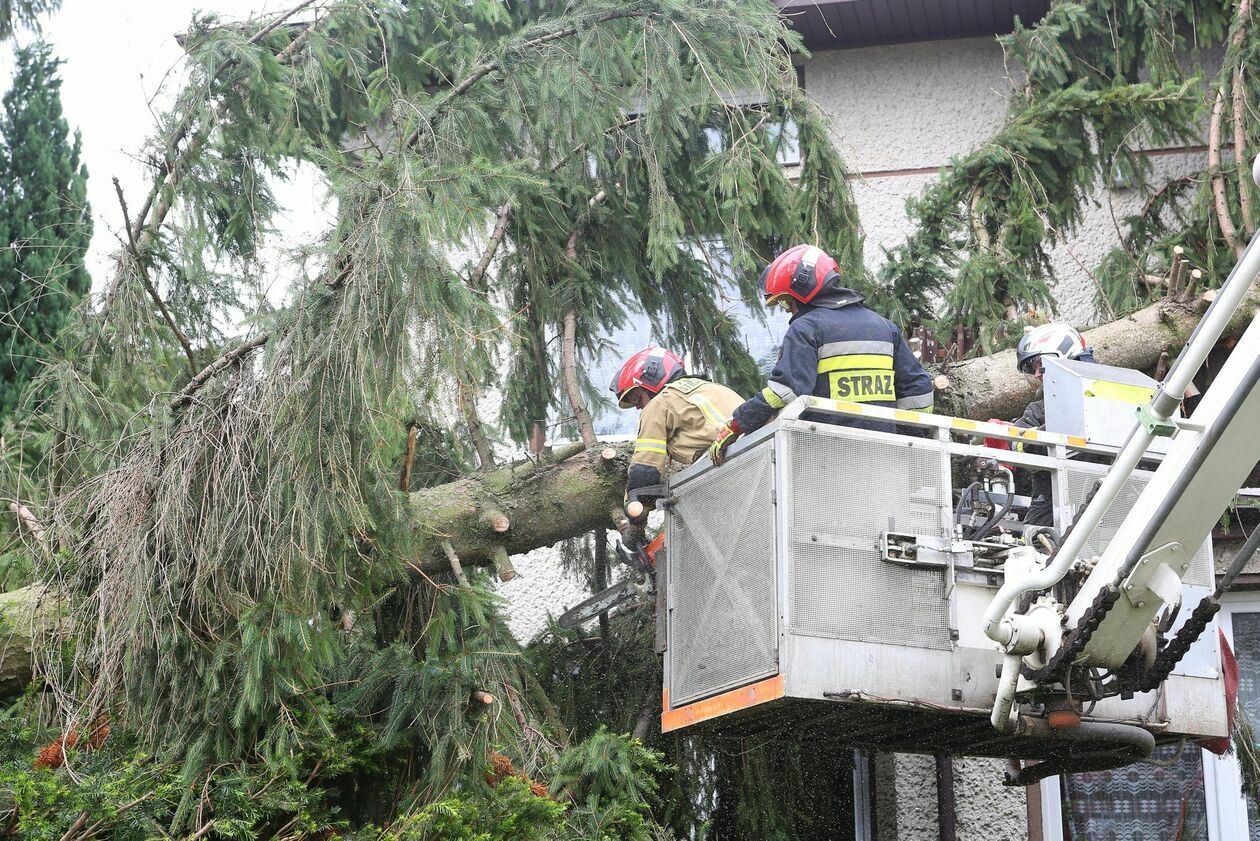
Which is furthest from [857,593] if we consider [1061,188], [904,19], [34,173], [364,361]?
[34,173]

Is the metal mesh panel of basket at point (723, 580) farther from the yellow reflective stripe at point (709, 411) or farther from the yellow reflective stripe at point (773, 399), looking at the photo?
the yellow reflective stripe at point (709, 411)

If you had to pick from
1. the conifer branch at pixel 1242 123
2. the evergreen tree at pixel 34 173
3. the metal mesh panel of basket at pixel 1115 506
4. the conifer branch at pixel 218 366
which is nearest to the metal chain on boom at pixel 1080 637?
the metal mesh panel of basket at pixel 1115 506

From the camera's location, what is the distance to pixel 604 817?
18.9 feet

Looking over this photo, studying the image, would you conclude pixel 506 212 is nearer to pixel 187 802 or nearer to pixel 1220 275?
pixel 187 802

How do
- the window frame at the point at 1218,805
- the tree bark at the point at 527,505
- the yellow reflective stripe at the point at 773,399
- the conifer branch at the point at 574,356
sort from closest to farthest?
the yellow reflective stripe at the point at 773,399, the tree bark at the point at 527,505, the conifer branch at the point at 574,356, the window frame at the point at 1218,805

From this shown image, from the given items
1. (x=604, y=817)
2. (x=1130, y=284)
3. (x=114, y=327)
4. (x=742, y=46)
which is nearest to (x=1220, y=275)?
(x=1130, y=284)

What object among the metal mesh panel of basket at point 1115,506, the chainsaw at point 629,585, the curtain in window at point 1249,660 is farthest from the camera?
the curtain in window at point 1249,660

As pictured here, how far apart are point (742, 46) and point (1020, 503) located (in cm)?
271

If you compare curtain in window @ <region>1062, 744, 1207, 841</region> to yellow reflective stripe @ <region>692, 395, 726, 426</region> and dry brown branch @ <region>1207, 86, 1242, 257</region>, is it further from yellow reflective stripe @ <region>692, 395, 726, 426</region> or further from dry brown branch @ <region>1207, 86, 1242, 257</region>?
yellow reflective stripe @ <region>692, 395, 726, 426</region>

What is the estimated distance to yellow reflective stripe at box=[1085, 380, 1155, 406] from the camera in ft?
18.4

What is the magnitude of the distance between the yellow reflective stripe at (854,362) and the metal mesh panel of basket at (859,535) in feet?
1.84

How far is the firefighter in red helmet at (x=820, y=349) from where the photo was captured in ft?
17.2

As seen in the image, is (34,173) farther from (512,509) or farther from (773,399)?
(773,399)

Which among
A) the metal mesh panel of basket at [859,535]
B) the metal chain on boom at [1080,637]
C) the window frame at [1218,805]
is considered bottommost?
the window frame at [1218,805]
